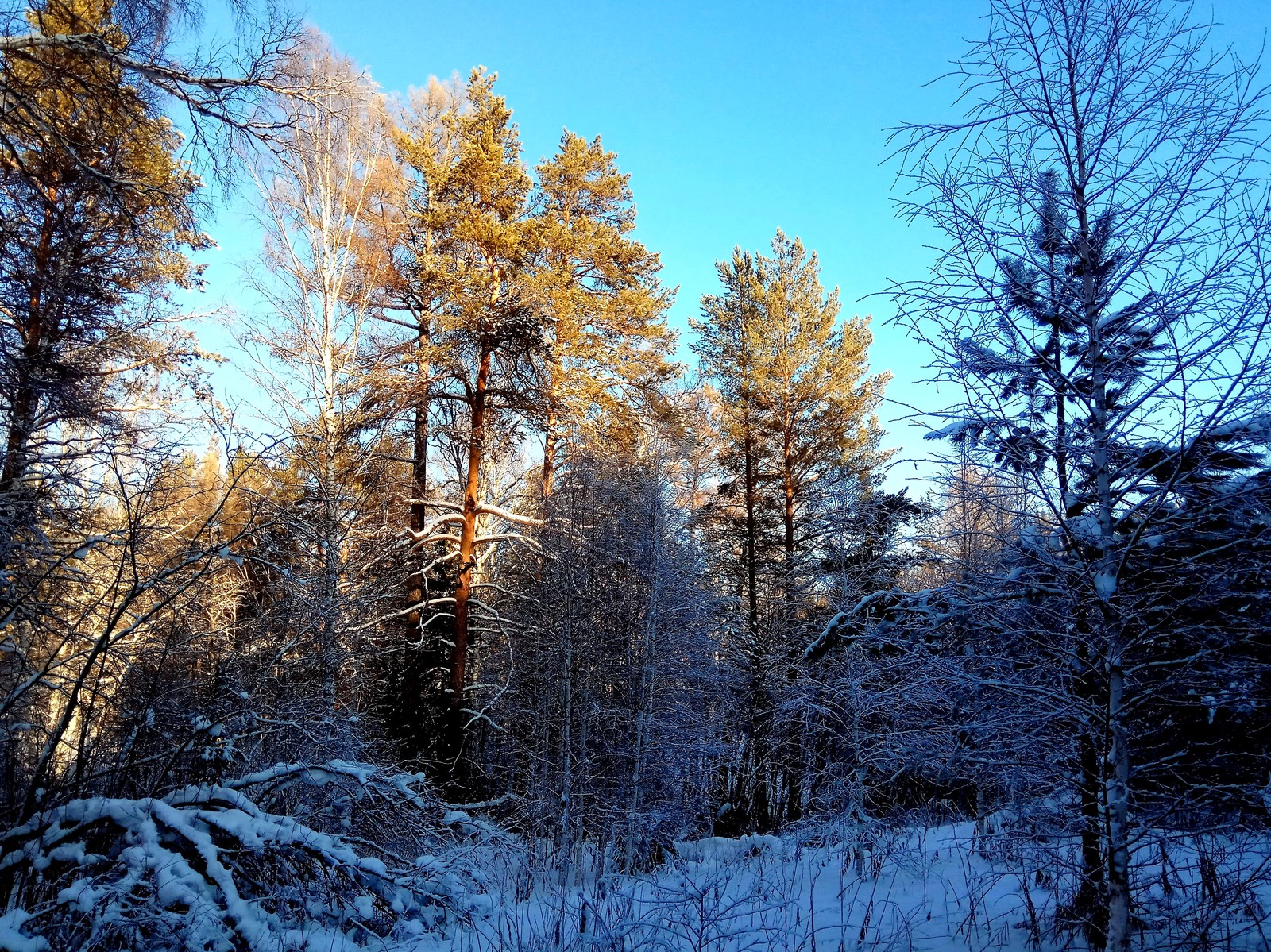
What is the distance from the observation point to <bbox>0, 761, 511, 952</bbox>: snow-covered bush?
12.4ft

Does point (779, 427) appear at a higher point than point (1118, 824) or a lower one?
higher

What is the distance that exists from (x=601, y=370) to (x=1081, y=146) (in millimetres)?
11034

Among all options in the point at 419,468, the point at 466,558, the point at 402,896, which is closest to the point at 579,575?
the point at 466,558

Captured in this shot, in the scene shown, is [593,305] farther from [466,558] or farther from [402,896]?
[402,896]

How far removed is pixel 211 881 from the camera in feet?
13.9

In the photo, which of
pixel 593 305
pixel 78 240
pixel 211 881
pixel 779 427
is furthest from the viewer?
pixel 779 427

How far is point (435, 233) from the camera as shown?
48.4 feet

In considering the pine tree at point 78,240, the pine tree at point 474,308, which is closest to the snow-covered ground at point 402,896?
the pine tree at point 78,240

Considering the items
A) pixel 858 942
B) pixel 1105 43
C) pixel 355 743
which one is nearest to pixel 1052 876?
pixel 858 942

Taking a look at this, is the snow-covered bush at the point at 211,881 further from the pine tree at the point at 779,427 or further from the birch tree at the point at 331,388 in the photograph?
the pine tree at the point at 779,427

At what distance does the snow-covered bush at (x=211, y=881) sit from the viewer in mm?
3775

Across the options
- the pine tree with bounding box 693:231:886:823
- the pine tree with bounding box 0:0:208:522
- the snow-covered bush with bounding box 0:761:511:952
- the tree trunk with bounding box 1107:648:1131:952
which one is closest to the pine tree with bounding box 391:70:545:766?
the pine tree with bounding box 0:0:208:522

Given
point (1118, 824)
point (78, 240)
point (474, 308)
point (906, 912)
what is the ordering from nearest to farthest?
point (1118, 824), point (906, 912), point (78, 240), point (474, 308)

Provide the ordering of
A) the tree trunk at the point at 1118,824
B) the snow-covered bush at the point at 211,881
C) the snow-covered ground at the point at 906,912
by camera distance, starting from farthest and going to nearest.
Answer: the snow-covered ground at the point at 906,912 < the snow-covered bush at the point at 211,881 < the tree trunk at the point at 1118,824
